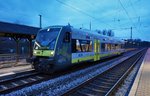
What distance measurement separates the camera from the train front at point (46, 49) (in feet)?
43.9

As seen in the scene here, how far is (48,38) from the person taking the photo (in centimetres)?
1427

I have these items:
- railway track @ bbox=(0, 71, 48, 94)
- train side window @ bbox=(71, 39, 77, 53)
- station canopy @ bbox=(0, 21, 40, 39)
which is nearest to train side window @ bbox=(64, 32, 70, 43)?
train side window @ bbox=(71, 39, 77, 53)

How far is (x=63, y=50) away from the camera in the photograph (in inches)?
556

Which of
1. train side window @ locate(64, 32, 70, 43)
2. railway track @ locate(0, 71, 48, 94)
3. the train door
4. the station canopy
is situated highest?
the station canopy

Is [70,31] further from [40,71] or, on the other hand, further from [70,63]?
[40,71]

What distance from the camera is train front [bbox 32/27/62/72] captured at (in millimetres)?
13391

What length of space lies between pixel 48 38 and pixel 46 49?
79 centimetres

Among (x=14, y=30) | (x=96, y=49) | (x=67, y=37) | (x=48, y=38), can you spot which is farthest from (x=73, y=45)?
(x=96, y=49)

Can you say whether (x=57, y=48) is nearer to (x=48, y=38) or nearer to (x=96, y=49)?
(x=48, y=38)

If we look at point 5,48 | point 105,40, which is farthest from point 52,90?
point 5,48

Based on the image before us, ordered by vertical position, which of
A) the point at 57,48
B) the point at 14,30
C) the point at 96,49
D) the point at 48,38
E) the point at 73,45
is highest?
the point at 14,30

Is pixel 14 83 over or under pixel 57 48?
under

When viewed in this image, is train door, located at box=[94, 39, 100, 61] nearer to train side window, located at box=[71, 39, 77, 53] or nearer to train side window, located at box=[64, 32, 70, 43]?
train side window, located at box=[71, 39, 77, 53]

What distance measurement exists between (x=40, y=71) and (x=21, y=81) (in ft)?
7.71
